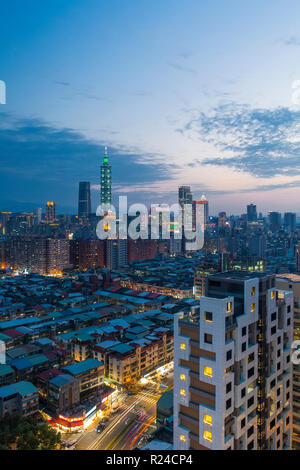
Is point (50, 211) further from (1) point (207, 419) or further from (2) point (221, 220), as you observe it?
(1) point (207, 419)

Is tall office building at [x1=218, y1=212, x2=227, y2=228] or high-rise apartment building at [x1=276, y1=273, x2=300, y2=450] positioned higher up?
tall office building at [x1=218, y1=212, x2=227, y2=228]

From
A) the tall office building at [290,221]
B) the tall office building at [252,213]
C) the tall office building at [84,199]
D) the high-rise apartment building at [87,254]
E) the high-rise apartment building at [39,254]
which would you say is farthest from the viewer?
the tall office building at [84,199]

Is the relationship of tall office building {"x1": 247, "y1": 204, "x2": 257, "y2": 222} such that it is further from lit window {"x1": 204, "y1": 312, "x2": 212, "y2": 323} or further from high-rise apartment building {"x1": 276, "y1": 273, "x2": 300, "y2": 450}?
lit window {"x1": 204, "y1": 312, "x2": 212, "y2": 323}

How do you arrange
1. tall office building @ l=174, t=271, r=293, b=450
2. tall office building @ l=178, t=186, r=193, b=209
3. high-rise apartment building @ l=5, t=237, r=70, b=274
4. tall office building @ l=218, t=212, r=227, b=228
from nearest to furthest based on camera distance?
tall office building @ l=174, t=271, r=293, b=450 → high-rise apartment building @ l=5, t=237, r=70, b=274 → tall office building @ l=178, t=186, r=193, b=209 → tall office building @ l=218, t=212, r=227, b=228

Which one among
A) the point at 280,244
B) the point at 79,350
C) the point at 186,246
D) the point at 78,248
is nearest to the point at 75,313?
the point at 79,350

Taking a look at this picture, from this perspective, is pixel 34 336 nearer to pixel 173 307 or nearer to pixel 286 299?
pixel 173 307

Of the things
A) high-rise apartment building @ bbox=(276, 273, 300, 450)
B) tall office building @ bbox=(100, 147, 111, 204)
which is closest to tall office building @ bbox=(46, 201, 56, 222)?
tall office building @ bbox=(100, 147, 111, 204)

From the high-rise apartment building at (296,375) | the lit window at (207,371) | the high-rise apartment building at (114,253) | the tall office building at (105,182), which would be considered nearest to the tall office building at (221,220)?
the tall office building at (105,182)

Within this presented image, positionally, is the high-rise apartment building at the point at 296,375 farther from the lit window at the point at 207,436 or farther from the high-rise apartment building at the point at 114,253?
the high-rise apartment building at the point at 114,253
